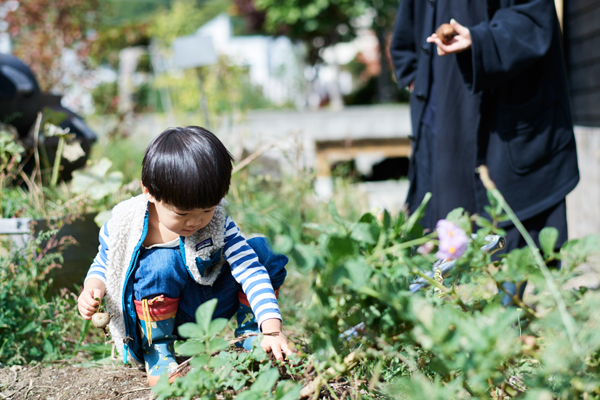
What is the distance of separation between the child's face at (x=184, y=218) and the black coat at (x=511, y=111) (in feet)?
3.35

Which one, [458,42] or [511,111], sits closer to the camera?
[458,42]

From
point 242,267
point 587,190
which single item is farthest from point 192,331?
point 587,190

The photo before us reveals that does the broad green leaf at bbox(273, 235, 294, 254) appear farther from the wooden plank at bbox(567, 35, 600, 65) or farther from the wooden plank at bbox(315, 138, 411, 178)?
the wooden plank at bbox(315, 138, 411, 178)

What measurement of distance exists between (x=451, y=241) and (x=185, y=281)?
904 mm

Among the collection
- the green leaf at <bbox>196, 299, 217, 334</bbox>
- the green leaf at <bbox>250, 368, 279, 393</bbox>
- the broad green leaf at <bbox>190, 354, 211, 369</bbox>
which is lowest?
the green leaf at <bbox>250, 368, 279, 393</bbox>

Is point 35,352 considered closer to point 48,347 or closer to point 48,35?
point 48,347

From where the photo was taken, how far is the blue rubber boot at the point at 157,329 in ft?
4.75

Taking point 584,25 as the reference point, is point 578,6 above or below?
above

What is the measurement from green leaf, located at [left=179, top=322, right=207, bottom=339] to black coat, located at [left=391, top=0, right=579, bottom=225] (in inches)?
50.3

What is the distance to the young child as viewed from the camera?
131 centimetres

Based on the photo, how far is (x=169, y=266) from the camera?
4.75ft

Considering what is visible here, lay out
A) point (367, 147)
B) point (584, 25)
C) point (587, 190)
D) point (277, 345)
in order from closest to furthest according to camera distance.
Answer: point (277, 345)
point (587, 190)
point (584, 25)
point (367, 147)

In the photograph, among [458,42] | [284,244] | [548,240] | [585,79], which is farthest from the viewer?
[585,79]

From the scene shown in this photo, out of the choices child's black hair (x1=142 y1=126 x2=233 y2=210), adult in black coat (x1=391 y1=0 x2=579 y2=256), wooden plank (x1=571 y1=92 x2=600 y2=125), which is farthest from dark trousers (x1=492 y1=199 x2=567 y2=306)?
wooden plank (x1=571 y1=92 x2=600 y2=125)
